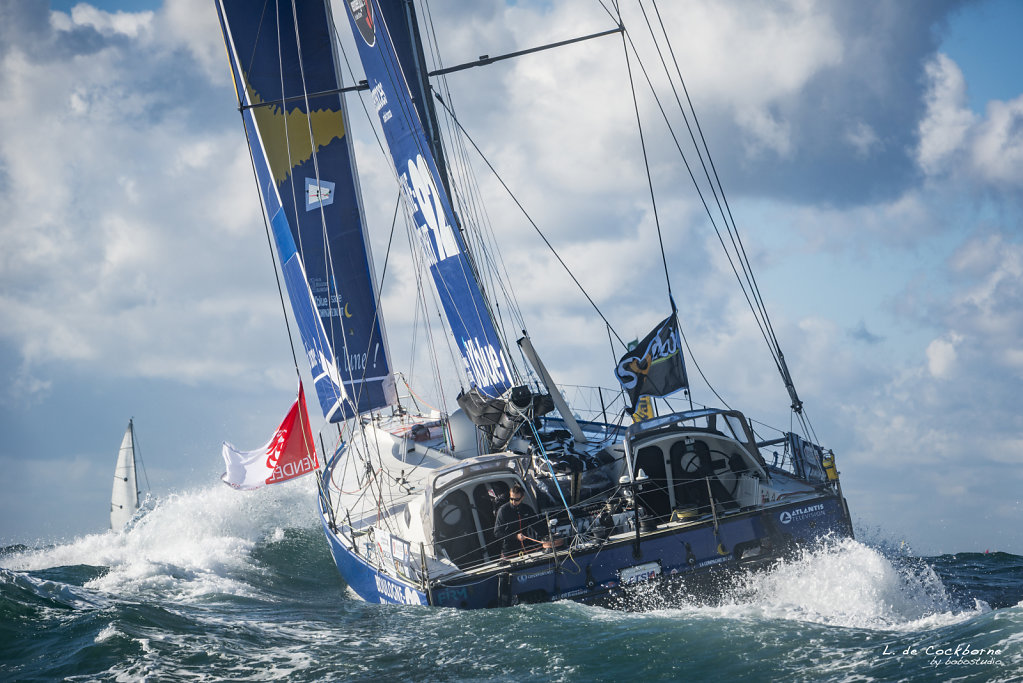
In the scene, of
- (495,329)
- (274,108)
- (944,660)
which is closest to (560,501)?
(495,329)

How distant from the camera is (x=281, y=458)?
18578 mm

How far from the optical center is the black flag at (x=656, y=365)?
14.3m

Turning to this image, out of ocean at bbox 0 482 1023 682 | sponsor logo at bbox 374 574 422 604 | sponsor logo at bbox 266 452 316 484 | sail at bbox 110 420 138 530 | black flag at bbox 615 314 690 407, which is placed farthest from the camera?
sail at bbox 110 420 138 530

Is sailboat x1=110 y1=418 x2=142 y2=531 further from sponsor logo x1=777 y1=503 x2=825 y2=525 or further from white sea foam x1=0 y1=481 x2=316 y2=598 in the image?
sponsor logo x1=777 y1=503 x2=825 y2=525

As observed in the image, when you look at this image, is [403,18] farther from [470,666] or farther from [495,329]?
[470,666]

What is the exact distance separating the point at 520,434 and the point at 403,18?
8544mm

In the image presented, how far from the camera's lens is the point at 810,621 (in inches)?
393

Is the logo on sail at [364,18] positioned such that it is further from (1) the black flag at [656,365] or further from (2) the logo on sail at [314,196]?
(1) the black flag at [656,365]

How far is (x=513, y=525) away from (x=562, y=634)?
2348mm

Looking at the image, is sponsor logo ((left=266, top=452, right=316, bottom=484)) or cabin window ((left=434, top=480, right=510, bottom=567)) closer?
cabin window ((left=434, top=480, right=510, bottom=567))

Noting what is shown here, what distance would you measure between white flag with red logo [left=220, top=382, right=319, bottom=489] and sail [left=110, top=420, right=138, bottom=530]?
17711mm

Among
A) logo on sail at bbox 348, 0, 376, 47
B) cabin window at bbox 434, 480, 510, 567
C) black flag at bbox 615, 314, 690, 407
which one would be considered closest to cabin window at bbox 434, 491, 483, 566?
cabin window at bbox 434, 480, 510, 567

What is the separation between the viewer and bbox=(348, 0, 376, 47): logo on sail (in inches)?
593

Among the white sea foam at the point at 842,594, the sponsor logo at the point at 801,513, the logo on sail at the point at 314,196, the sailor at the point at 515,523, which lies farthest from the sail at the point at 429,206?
the white sea foam at the point at 842,594
